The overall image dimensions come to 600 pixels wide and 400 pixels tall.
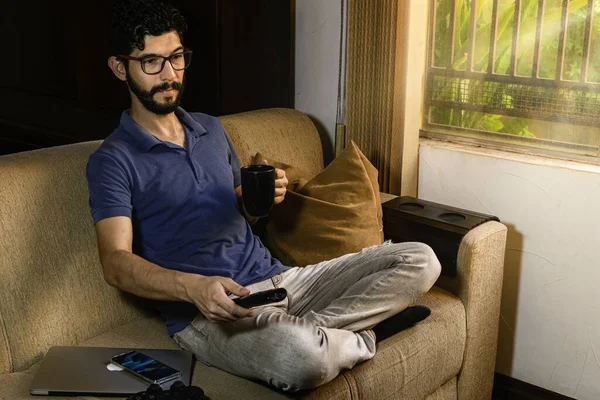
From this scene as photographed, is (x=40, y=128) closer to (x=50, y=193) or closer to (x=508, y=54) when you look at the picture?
(x=50, y=193)

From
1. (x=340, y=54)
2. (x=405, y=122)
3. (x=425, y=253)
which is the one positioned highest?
(x=340, y=54)

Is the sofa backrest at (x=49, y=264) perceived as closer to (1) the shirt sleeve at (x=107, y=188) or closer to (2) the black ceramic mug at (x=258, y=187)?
(1) the shirt sleeve at (x=107, y=188)

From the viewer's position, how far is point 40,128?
3.96 m

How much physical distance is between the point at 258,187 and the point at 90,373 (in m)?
0.59

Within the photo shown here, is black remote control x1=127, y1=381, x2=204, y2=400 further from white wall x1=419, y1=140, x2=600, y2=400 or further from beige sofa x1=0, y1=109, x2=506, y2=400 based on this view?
white wall x1=419, y1=140, x2=600, y2=400

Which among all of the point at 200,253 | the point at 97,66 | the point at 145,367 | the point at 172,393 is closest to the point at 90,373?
the point at 145,367

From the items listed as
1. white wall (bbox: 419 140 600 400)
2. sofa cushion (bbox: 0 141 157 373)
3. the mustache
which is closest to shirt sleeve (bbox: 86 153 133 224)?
sofa cushion (bbox: 0 141 157 373)

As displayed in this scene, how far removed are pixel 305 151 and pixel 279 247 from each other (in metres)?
0.53

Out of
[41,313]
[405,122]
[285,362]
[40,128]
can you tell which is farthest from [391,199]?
[40,128]

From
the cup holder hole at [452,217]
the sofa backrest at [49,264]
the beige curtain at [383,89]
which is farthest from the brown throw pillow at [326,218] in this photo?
the sofa backrest at [49,264]

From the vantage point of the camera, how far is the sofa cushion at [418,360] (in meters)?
1.81

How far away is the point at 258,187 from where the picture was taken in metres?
1.80

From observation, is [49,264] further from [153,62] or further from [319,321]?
[319,321]

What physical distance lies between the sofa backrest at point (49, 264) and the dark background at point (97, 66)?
77 centimetres
